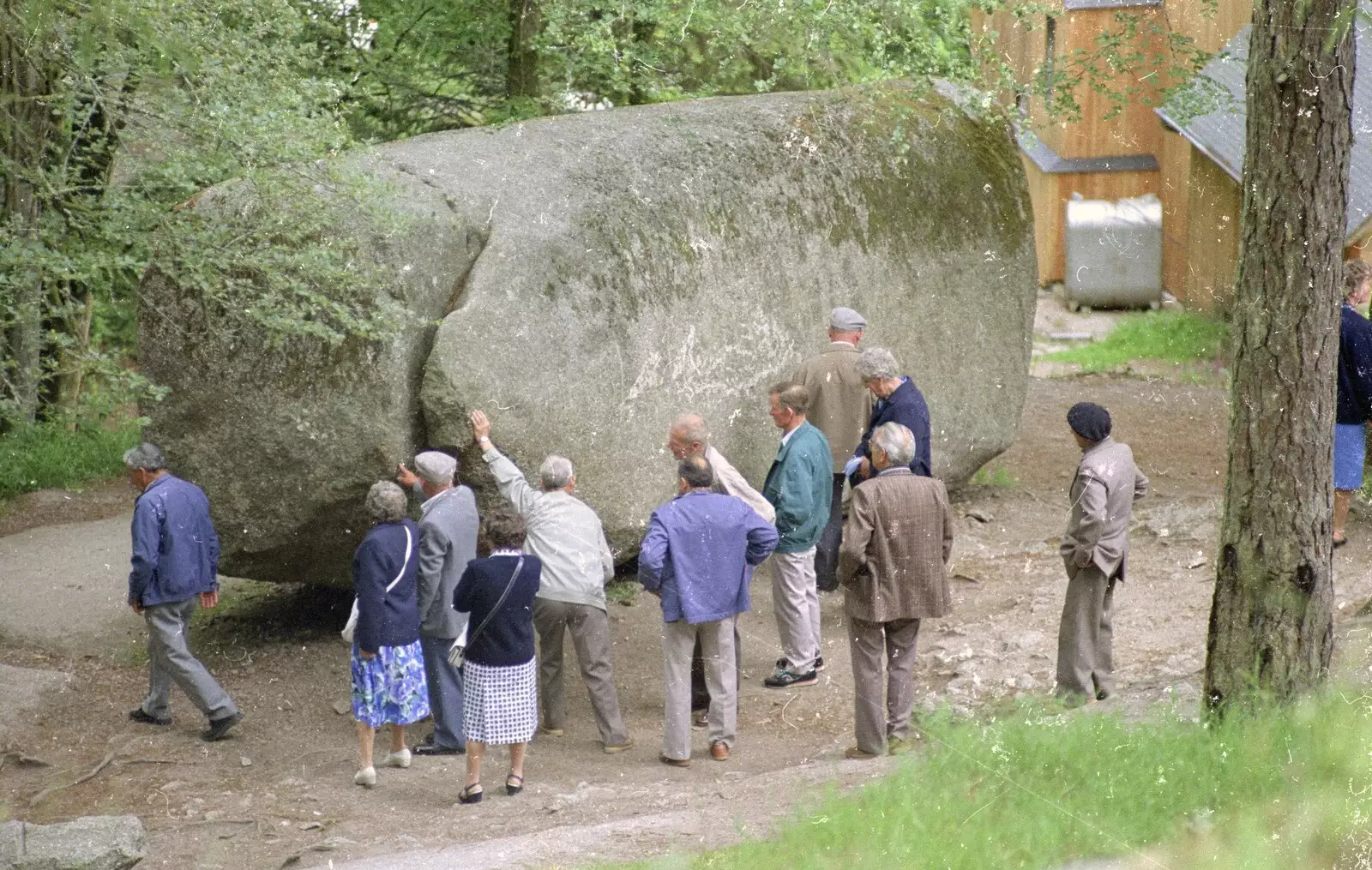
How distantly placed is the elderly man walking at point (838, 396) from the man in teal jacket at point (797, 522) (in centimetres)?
70

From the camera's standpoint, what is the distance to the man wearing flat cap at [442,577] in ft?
25.2

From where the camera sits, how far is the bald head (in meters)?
7.61

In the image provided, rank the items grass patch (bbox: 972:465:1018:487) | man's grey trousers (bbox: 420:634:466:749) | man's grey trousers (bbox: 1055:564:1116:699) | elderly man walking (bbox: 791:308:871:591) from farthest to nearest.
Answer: grass patch (bbox: 972:465:1018:487)
elderly man walking (bbox: 791:308:871:591)
man's grey trousers (bbox: 420:634:466:749)
man's grey trousers (bbox: 1055:564:1116:699)

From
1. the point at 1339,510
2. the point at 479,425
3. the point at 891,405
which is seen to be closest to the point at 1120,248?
the point at 1339,510

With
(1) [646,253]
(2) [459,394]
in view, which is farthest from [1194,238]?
(2) [459,394]

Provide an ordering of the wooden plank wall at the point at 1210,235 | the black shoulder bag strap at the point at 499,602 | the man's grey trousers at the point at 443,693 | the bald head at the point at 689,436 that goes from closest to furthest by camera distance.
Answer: the black shoulder bag strap at the point at 499,602 < the bald head at the point at 689,436 < the man's grey trousers at the point at 443,693 < the wooden plank wall at the point at 1210,235

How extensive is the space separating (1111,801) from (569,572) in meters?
3.09

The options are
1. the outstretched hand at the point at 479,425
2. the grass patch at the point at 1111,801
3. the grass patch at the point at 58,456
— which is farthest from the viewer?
the grass patch at the point at 58,456

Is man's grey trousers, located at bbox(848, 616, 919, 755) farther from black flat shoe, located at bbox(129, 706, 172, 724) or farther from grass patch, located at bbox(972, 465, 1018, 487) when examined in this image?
grass patch, located at bbox(972, 465, 1018, 487)

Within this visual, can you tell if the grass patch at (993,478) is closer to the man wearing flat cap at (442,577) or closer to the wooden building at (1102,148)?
the man wearing flat cap at (442,577)

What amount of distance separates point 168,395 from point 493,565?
2.79 metres

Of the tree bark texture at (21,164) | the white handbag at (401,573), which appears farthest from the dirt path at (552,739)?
the tree bark texture at (21,164)

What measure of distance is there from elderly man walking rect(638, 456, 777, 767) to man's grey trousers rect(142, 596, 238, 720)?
2470 mm

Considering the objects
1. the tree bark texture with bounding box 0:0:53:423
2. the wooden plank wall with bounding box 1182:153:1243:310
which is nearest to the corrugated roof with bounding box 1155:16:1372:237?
the wooden plank wall with bounding box 1182:153:1243:310
